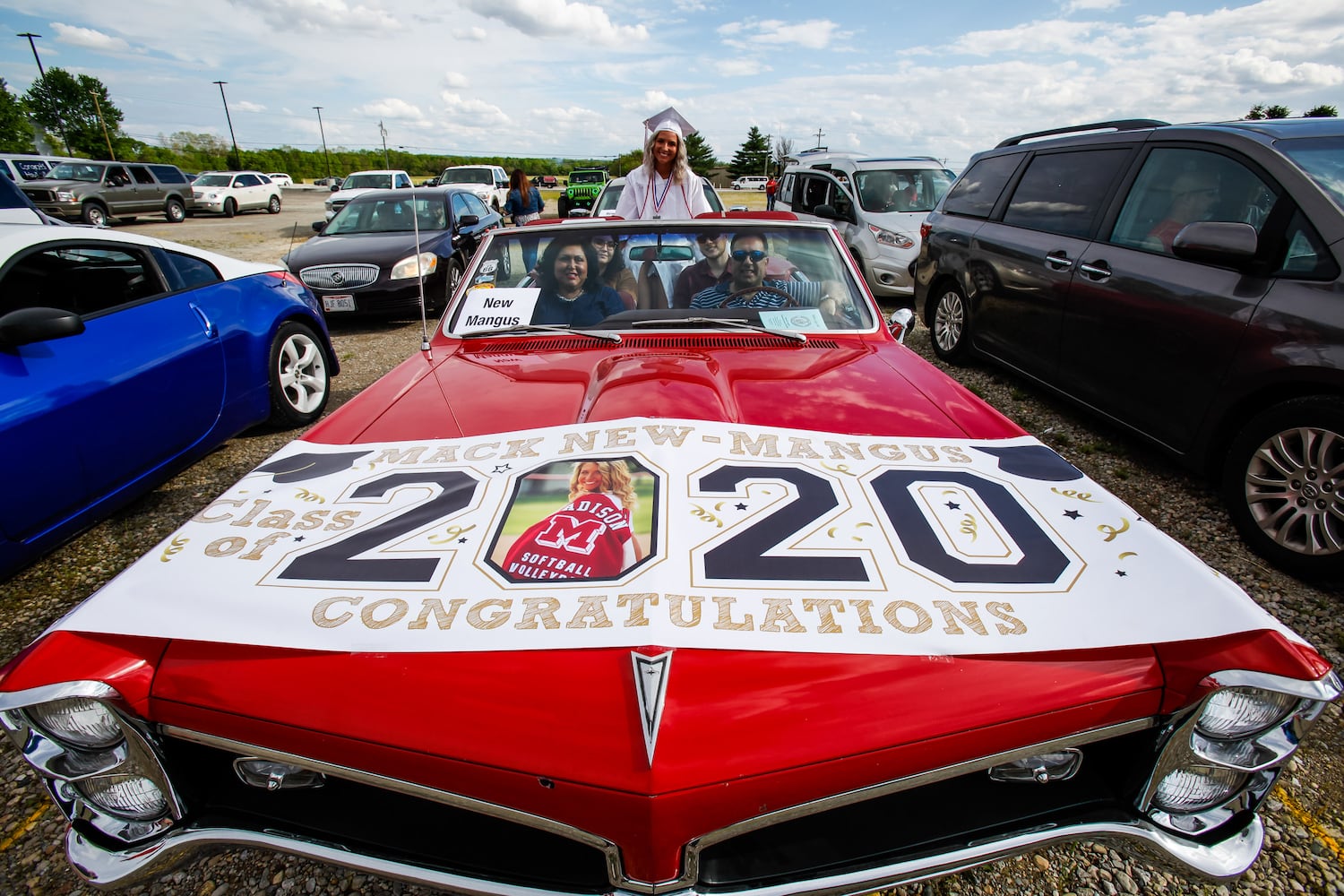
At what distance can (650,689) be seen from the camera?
1096 mm

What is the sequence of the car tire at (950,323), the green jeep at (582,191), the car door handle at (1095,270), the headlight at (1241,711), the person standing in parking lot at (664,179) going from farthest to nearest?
the green jeep at (582,191) → the car tire at (950,323) → the person standing in parking lot at (664,179) → the car door handle at (1095,270) → the headlight at (1241,711)

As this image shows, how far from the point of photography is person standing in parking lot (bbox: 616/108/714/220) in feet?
15.4

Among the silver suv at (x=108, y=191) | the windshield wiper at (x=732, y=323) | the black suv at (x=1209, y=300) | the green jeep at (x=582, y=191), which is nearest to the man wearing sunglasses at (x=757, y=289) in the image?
the windshield wiper at (x=732, y=323)

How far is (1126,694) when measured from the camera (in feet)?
3.88

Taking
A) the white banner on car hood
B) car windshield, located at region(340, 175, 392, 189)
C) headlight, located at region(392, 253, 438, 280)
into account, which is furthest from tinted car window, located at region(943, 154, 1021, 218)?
car windshield, located at region(340, 175, 392, 189)

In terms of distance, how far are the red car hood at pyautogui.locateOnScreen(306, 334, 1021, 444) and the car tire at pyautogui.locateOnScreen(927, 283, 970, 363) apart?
357 cm

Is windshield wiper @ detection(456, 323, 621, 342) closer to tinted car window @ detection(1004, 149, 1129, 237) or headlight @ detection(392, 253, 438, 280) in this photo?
tinted car window @ detection(1004, 149, 1129, 237)

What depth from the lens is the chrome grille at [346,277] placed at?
24.7ft

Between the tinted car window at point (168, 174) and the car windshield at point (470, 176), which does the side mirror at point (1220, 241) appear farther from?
the tinted car window at point (168, 174)

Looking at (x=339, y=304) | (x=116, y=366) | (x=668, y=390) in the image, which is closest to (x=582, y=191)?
(x=339, y=304)

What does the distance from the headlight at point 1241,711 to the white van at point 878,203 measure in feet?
24.7

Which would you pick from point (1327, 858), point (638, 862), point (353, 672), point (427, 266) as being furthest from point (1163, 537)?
point (427, 266)

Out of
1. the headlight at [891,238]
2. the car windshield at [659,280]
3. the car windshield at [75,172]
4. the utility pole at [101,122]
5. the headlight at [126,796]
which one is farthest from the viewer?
the utility pole at [101,122]

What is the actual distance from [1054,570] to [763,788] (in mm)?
755
